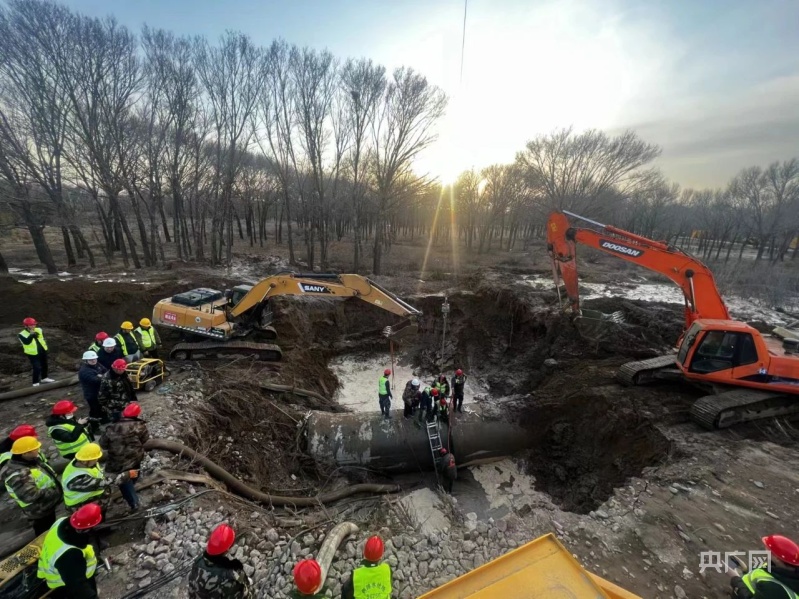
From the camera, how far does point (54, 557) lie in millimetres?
3209

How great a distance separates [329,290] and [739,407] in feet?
32.6

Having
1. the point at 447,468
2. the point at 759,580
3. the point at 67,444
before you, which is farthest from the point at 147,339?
the point at 759,580

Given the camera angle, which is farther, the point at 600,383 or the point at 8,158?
the point at 8,158

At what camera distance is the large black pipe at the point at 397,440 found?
27.2ft

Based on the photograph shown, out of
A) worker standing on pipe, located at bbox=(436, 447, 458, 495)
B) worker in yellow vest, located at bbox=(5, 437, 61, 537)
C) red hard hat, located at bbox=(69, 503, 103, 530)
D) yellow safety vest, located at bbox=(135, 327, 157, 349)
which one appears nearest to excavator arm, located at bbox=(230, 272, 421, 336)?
yellow safety vest, located at bbox=(135, 327, 157, 349)

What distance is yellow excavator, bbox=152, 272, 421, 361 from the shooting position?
9578mm

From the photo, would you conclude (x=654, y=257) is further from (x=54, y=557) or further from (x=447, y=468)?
(x=54, y=557)

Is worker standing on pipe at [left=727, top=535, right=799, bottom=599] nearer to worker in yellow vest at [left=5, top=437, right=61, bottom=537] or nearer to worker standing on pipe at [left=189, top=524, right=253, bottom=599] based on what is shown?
worker standing on pipe at [left=189, top=524, right=253, bottom=599]

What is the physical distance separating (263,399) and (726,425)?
10.8m

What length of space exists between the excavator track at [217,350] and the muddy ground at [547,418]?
415mm

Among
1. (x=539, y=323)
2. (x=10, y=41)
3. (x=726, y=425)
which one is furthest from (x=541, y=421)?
(x=10, y=41)

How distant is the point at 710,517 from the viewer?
5629mm

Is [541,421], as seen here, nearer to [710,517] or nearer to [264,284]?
[710,517]

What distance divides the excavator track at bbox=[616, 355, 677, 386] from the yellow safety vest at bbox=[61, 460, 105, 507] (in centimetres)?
1119
